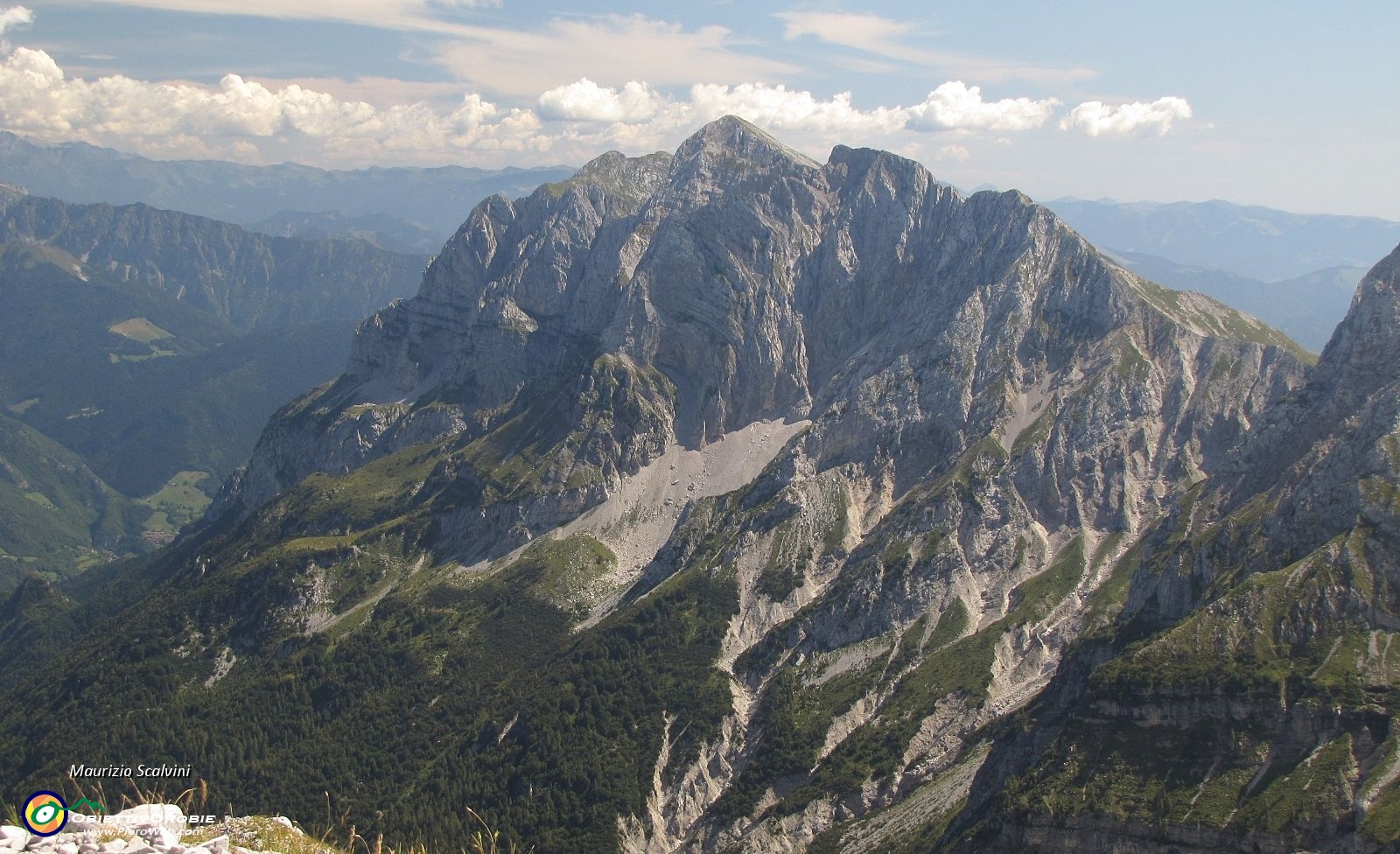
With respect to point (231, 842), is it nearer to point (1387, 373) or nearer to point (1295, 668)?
point (1295, 668)

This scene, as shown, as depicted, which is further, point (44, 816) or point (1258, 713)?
point (1258, 713)

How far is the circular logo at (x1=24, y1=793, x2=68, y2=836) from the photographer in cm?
4300

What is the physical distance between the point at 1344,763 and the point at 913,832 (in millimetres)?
74378

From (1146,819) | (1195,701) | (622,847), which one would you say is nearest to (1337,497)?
(1195,701)

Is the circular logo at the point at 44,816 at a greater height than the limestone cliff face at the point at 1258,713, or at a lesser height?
greater

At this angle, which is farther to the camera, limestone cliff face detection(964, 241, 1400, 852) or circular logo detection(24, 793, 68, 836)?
limestone cliff face detection(964, 241, 1400, 852)

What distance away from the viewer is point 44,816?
43.2 metres

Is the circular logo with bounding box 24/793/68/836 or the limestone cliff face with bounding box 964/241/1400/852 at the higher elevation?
the circular logo with bounding box 24/793/68/836

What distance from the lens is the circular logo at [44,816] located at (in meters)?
43.0

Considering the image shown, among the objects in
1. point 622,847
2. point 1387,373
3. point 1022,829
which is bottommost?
point 622,847

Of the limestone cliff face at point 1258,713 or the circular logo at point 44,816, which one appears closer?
the circular logo at point 44,816

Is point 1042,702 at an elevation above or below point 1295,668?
below

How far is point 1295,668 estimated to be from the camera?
5394 inches

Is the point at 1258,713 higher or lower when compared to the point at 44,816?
lower
